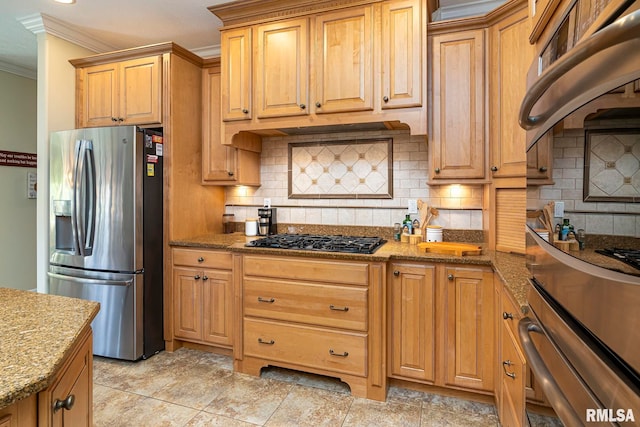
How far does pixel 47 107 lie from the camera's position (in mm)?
2977

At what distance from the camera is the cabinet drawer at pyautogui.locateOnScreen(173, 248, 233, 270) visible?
2.71 meters

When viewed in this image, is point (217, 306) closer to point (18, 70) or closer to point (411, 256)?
point (411, 256)

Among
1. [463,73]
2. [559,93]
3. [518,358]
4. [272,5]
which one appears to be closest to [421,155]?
[463,73]

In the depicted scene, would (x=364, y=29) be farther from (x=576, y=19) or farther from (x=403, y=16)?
(x=576, y=19)

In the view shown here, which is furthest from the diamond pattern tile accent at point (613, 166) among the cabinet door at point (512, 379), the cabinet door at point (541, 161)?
the cabinet door at point (512, 379)

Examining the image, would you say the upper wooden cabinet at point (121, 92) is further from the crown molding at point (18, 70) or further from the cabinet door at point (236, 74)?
the crown molding at point (18, 70)

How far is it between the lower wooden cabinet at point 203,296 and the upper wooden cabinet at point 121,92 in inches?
48.1

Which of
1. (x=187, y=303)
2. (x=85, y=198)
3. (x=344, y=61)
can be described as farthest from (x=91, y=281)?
(x=344, y=61)

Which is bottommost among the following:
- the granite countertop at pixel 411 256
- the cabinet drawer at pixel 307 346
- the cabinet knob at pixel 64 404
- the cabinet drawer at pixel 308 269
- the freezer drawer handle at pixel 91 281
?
the cabinet drawer at pixel 307 346

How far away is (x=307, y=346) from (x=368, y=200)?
1283mm

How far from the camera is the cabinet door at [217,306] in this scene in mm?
2711

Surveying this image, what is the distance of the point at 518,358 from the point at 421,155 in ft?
6.03

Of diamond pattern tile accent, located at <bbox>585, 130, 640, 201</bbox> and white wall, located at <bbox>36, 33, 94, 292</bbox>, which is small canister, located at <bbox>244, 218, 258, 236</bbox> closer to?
white wall, located at <bbox>36, 33, 94, 292</bbox>

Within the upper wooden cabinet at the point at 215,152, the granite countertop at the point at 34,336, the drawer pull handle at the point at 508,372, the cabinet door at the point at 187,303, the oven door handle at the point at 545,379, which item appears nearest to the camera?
the oven door handle at the point at 545,379
